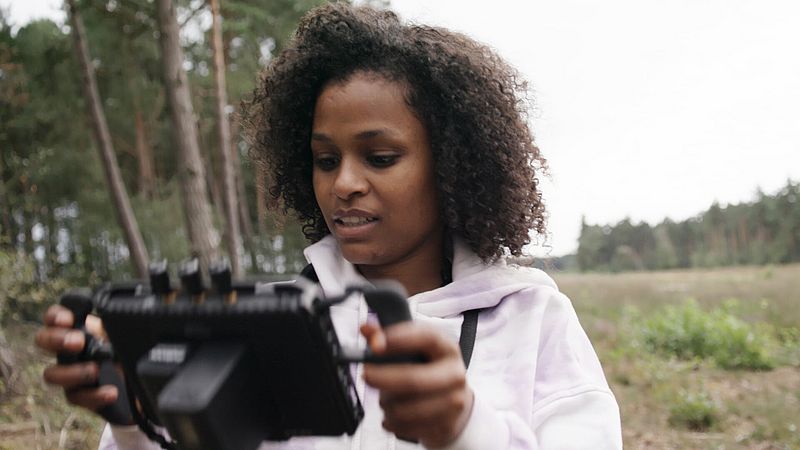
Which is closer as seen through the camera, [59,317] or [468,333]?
[59,317]

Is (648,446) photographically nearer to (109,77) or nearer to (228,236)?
(228,236)

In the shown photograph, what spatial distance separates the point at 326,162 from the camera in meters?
1.46

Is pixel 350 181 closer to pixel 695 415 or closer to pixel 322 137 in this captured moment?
pixel 322 137

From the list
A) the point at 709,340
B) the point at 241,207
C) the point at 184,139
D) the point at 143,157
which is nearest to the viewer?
the point at 184,139

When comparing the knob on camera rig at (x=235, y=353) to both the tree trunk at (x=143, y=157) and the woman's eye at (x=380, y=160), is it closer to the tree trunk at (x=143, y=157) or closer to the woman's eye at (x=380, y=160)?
the woman's eye at (x=380, y=160)

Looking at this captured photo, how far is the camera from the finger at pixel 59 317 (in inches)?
40.0

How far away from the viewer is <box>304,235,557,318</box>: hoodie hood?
1422mm

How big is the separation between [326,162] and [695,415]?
18.7 feet

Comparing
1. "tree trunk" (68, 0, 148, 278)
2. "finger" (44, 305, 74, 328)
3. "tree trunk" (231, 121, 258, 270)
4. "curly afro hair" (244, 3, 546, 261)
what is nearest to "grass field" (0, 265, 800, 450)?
"tree trunk" (68, 0, 148, 278)

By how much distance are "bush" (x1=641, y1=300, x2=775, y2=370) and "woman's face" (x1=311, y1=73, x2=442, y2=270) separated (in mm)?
8294

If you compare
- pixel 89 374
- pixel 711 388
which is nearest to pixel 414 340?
pixel 89 374

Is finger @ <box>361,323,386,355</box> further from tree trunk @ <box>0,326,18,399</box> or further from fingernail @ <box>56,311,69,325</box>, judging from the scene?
tree trunk @ <box>0,326,18,399</box>

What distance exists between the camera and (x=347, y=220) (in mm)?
1421

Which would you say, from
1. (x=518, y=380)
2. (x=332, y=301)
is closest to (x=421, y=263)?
(x=518, y=380)
